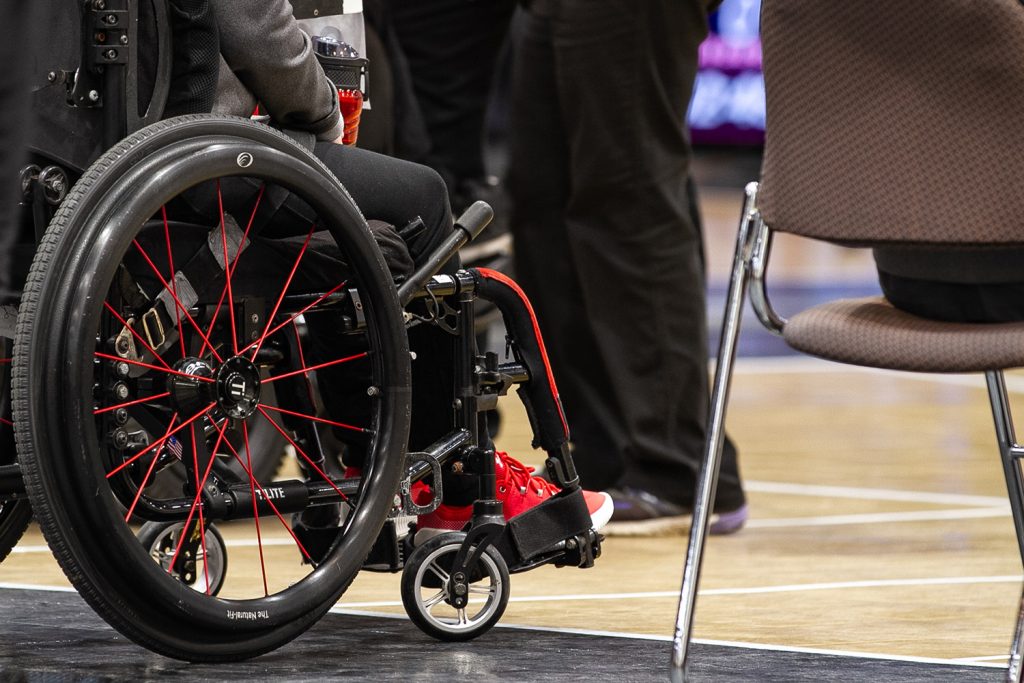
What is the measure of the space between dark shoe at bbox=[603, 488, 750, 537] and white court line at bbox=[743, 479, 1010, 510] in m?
0.50

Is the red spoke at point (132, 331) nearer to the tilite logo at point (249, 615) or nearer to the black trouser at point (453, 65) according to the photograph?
the tilite logo at point (249, 615)

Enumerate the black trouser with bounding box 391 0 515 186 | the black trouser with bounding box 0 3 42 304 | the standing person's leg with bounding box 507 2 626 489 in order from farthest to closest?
1. the black trouser with bounding box 391 0 515 186
2. the standing person's leg with bounding box 507 2 626 489
3. the black trouser with bounding box 0 3 42 304

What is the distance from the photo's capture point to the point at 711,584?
8.63ft

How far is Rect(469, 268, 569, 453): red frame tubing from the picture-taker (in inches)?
85.7

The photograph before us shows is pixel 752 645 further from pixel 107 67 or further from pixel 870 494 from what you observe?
pixel 870 494

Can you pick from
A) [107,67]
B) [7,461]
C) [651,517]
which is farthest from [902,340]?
[651,517]

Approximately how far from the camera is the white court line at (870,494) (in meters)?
3.48

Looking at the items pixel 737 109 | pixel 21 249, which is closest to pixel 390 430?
pixel 21 249

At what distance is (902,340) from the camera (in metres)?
1.84

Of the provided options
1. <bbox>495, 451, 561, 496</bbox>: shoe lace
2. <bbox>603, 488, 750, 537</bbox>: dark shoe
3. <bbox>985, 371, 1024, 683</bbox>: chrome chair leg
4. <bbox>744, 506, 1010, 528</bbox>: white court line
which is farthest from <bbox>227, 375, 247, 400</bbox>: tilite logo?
<bbox>744, 506, 1010, 528</bbox>: white court line

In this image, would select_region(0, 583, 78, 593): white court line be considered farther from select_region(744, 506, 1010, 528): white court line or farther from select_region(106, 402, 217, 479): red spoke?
select_region(744, 506, 1010, 528): white court line

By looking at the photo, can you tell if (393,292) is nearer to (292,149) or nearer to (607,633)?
(292,149)

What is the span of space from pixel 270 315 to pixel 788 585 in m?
1.04

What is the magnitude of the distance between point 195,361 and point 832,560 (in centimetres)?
140
